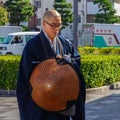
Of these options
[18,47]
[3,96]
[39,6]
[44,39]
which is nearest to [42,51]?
[44,39]

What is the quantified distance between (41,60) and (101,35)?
33633 millimetres

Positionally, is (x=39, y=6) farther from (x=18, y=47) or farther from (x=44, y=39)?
(x=44, y=39)

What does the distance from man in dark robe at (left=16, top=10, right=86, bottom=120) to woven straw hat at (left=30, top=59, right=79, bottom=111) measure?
9 centimetres

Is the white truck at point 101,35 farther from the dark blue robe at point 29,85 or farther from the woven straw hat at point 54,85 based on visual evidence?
the woven straw hat at point 54,85

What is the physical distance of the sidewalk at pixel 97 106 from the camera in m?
8.62

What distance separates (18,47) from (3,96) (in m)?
14.3

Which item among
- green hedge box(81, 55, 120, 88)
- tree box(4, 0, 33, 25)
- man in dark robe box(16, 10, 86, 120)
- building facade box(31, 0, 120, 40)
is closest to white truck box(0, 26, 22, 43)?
tree box(4, 0, 33, 25)

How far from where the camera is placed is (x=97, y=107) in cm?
978

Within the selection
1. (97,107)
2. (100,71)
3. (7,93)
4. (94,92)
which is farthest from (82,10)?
(97,107)

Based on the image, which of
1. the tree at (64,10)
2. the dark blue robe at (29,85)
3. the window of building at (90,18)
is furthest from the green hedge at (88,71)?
the window of building at (90,18)

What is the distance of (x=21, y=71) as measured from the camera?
13.6 ft

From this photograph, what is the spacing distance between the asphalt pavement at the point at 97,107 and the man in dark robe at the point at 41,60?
4.41 m

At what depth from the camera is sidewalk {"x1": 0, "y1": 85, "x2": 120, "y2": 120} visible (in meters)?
8.62

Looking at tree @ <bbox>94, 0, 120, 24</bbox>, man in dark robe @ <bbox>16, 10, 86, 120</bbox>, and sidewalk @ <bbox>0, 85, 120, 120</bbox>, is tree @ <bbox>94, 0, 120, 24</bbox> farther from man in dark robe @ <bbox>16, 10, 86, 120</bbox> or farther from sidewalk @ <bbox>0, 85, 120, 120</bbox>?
man in dark robe @ <bbox>16, 10, 86, 120</bbox>
